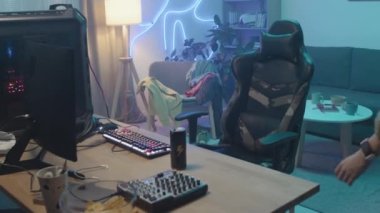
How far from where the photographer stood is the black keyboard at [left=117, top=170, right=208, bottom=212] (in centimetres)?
116

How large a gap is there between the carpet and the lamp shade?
2.23 m

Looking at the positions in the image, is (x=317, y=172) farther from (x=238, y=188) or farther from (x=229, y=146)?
A: (x=238, y=188)

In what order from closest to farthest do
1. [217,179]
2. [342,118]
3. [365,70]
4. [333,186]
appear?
[217,179], [333,186], [342,118], [365,70]

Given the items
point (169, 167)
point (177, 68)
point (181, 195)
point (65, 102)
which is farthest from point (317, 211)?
point (177, 68)

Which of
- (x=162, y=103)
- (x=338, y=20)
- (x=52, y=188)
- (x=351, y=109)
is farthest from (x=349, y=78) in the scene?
(x=52, y=188)

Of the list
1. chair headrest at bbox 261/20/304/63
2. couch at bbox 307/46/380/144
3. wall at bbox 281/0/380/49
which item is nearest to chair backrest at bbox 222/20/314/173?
chair headrest at bbox 261/20/304/63

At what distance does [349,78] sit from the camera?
4246mm

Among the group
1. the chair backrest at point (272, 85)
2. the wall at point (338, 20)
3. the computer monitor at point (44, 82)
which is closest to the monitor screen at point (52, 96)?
the computer monitor at point (44, 82)

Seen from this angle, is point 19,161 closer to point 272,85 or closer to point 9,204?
point 9,204

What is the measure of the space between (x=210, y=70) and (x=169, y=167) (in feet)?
9.53

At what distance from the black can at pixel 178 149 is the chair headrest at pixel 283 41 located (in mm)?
1051

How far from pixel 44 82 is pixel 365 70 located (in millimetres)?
3548

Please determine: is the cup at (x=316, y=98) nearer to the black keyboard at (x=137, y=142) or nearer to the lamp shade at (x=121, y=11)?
the lamp shade at (x=121, y=11)

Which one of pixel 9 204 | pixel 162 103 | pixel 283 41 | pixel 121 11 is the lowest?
pixel 9 204
